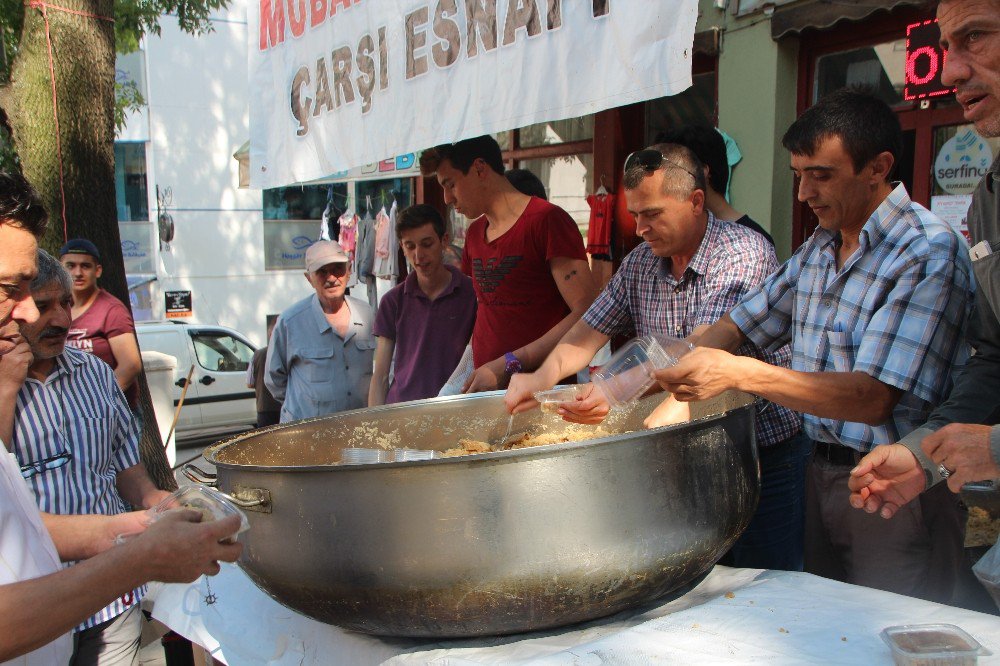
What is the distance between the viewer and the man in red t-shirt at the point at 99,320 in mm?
4082

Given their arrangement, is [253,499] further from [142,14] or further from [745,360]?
[142,14]

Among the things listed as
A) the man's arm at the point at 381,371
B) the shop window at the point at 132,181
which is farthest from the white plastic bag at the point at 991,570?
the shop window at the point at 132,181

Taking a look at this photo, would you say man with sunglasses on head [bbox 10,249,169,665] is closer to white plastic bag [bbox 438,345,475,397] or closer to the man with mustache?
white plastic bag [bbox 438,345,475,397]

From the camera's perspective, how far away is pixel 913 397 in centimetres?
180

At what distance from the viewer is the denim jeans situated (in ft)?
7.53

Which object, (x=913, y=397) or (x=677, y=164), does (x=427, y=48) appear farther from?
(x=913, y=397)

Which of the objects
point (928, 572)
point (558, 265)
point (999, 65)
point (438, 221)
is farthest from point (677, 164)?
point (438, 221)

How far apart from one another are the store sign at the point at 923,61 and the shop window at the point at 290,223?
52.3 ft

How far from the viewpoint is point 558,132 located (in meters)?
6.38

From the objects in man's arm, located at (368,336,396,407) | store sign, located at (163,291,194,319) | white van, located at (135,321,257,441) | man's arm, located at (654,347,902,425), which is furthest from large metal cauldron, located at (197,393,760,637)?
store sign, located at (163,291,194,319)

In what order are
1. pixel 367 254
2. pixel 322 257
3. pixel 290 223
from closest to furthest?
pixel 322 257 < pixel 367 254 < pixel 290 223

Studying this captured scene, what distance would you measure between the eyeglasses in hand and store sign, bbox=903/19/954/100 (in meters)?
3.98

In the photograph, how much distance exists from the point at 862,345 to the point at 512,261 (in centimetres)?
142

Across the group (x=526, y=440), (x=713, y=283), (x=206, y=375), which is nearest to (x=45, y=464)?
(x=526, y=440)
